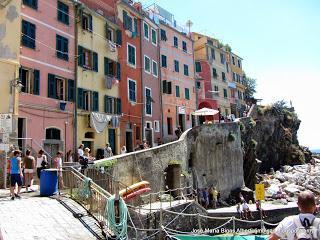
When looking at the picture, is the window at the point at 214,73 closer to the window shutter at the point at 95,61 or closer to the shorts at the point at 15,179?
the window shutter at the point at 95,61

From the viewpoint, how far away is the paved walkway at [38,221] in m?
10.4

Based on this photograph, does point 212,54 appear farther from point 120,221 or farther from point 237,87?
point 120,221

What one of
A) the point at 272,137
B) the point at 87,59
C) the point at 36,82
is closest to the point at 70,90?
the point at 36,82

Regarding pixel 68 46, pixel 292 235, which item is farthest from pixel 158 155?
pixel 292 235

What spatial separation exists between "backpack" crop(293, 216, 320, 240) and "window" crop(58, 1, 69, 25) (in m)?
23.6

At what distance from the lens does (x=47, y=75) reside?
23.9 meters

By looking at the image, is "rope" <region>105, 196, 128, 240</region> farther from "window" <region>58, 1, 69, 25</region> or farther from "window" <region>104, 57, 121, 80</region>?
"window" <region>104, 57, 121, 80</region>

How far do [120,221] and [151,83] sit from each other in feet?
86.5

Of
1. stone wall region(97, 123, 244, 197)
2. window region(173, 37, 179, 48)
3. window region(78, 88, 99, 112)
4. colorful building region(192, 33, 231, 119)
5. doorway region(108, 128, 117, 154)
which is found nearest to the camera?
stone wall region(97, 123, 244, 197)

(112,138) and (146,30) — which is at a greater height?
(146,30)

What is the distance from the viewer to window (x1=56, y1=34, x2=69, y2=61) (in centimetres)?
2512

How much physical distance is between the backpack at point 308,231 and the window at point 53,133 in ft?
67.1

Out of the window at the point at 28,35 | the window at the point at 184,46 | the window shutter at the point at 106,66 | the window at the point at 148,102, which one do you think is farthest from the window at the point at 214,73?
the window at the point at 28,35

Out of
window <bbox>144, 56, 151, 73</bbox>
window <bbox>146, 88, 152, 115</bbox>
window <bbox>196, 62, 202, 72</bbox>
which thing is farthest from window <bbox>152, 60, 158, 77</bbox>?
window <bbox>196, 62, 202, 72</bbox>
